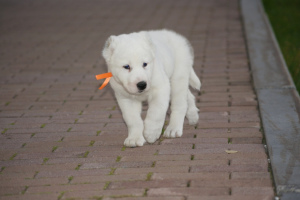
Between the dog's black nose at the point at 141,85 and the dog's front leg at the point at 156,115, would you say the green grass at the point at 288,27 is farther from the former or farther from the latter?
the dog's black nose at the point at 141,85

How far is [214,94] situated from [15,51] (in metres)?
4.70

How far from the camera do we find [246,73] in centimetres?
735

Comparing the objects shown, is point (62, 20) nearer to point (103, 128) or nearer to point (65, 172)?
point (103, 128)

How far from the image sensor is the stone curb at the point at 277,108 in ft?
13.1

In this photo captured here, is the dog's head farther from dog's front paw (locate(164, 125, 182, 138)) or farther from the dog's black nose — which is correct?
dog's front paw (locate(164, 125, 182, 138))

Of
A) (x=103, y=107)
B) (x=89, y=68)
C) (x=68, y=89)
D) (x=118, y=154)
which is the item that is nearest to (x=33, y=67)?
(x=89, y=68)

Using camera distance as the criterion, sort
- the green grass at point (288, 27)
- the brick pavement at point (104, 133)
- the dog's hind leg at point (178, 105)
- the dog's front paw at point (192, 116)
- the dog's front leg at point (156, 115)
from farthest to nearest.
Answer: the green grass at point (288, 27) → the dog's front paw at point (192, 116) → the dog's hind leg at point (178, 105) → the dog's front leg at point (156, 115) → the brick pavement at point (104, 133)

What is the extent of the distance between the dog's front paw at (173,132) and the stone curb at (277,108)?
873 millimetres

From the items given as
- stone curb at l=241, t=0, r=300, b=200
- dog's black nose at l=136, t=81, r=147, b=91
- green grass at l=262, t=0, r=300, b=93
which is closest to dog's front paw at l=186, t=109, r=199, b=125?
stone curb at l=241, t=0, r=300, b=200

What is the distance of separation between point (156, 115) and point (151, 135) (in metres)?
0.21

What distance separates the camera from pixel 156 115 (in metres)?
4.84

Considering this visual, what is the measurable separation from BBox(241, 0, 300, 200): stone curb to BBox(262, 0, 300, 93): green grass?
10.2 inches

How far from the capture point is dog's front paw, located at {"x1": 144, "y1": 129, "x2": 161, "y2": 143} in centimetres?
485

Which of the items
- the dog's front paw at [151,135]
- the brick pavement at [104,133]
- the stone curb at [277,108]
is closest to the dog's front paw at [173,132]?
the brick pavement at [104,133]
